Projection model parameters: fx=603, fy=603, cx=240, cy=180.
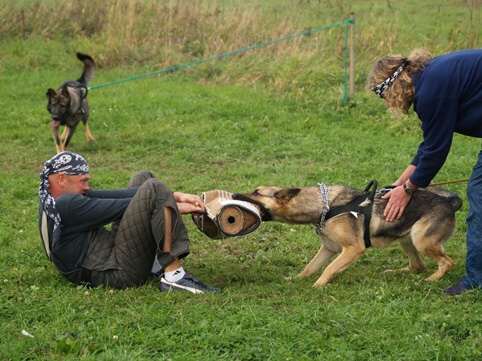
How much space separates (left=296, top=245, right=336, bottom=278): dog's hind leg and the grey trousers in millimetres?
1238

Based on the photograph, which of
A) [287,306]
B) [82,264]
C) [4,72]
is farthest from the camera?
[4,72]

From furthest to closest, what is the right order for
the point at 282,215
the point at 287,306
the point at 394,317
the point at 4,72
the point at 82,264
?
1. the point at 4,72
2. the point at 282,215
3. the point at 82,264
4. the point at 287,306
5. the point at 394,317

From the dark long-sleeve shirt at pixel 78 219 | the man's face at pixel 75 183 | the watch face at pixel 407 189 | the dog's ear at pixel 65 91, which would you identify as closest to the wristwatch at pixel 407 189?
the watch face at pixel 407 189

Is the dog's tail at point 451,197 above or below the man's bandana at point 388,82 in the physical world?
below

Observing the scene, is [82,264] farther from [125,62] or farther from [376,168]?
[125,62]

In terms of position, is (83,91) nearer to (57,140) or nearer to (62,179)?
(57,140)

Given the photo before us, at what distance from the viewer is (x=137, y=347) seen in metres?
3.75

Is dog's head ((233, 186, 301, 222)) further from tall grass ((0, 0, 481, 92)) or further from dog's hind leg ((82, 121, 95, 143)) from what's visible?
tall grass ((0, 0, 481, 92))

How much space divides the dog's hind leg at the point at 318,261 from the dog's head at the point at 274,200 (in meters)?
0.45

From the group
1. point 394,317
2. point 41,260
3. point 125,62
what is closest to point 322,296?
point 394,317

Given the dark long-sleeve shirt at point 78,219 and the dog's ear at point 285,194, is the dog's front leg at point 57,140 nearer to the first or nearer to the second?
the dark long-sleeve shirt at point 78,219

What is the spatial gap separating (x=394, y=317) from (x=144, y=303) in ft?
5.86

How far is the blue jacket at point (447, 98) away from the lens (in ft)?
13.9

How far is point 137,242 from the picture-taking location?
475 centimetres
